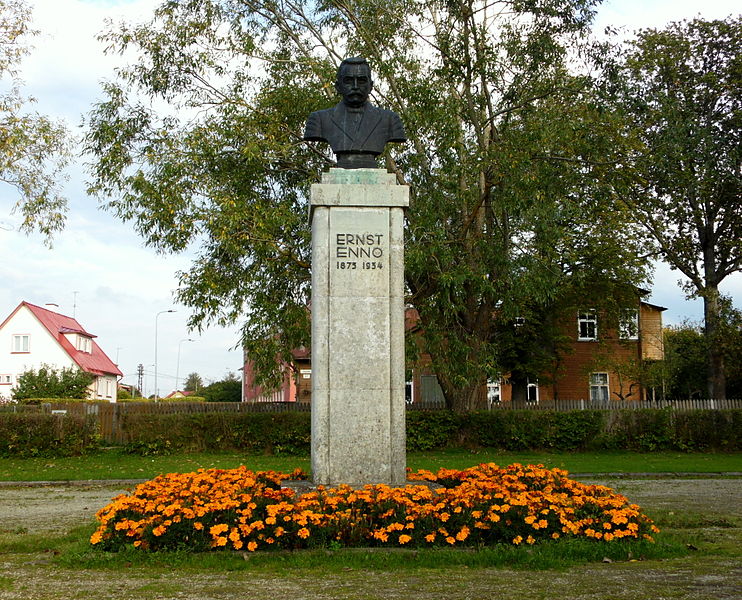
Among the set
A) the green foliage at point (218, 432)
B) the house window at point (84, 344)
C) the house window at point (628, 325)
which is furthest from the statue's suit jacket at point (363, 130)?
the house window at point (84, 344)

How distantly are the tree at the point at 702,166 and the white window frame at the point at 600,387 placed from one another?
28.7 ft

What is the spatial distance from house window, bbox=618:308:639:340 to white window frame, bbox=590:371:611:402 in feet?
17.8

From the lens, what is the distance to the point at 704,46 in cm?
3388

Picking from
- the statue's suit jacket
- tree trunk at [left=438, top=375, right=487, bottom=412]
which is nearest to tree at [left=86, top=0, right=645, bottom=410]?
tree trunk at [left=438, top=375, right=487, bottom=412]

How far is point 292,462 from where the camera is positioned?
→ 20.4 meters

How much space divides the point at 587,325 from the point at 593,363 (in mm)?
2805

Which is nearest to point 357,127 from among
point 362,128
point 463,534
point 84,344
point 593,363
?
point 362,128

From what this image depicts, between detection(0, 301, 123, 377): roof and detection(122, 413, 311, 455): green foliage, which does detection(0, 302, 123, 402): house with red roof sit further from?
detection(122, 413, 311, 455): green foliage

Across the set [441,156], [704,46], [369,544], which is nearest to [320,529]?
[369,544]

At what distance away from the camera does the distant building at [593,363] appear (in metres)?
37.7

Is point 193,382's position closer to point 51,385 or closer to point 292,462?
point 51,385

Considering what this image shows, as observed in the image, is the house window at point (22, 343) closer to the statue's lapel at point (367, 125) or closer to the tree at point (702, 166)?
the tree at point (702, 166)

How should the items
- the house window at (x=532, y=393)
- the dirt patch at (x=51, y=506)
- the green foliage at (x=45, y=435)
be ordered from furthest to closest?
the house window at (x=532, y=393) → the green foliage at (x=45, y=435) → the dirt patch at (x=51, y=506)

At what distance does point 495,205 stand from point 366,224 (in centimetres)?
1179
